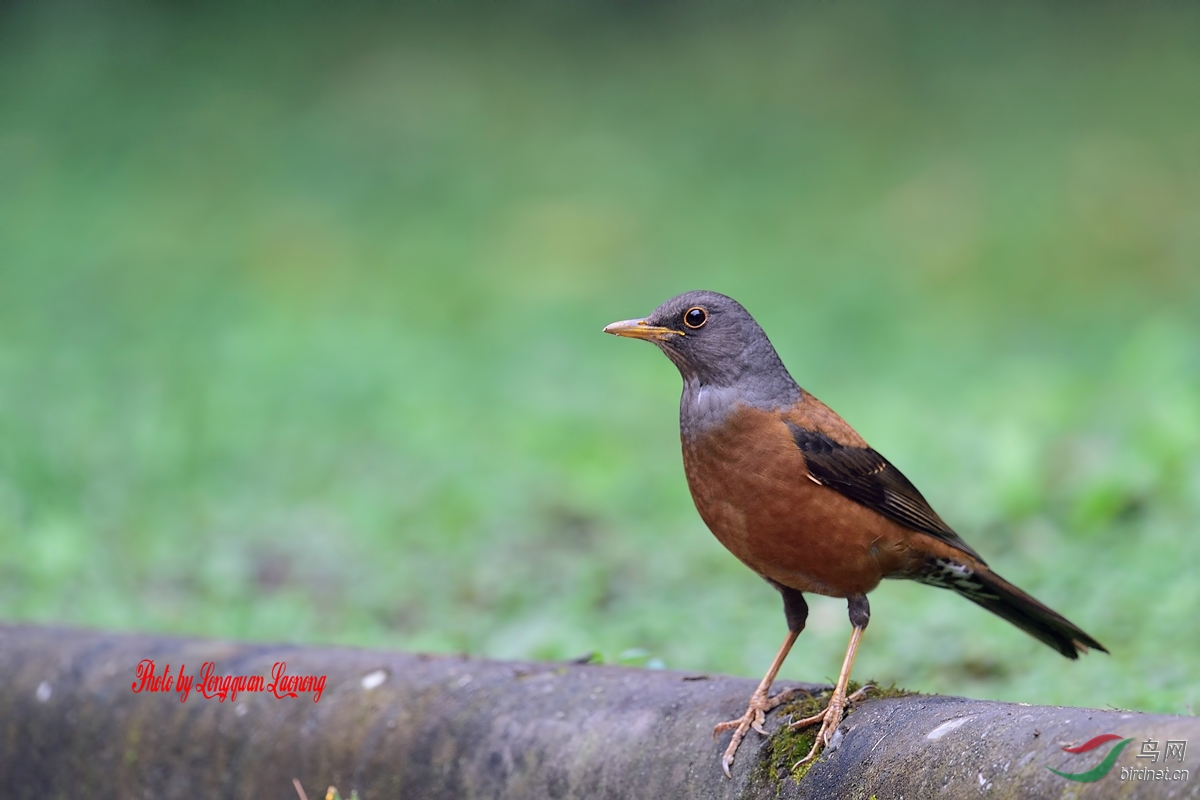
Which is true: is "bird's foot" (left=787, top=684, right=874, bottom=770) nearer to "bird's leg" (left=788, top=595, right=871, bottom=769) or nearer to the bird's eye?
"bird's leg" (left=788, top=595, right=871, bottom=769)

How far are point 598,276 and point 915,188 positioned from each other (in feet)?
12.9

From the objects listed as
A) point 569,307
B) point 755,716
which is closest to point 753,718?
point 755,716

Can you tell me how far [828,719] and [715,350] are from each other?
4.08ft

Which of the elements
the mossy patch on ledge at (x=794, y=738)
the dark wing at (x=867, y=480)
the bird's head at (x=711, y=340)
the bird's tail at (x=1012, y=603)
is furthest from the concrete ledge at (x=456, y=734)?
the bird's head at (x=711, y=340)

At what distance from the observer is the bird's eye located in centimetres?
395

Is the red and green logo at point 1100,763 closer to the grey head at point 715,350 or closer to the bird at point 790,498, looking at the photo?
the bird at point 790,498

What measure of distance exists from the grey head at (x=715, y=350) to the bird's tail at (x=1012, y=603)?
786mm

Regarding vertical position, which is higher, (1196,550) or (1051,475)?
(1051,475)

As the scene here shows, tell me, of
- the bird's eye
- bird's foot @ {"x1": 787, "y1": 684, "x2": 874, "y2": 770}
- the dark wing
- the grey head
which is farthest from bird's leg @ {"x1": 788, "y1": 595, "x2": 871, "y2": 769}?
the bird's eye

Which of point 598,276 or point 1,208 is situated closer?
point 598,276

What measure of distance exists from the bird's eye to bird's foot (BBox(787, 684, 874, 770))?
4.18 feet

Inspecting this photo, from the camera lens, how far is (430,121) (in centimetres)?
1595

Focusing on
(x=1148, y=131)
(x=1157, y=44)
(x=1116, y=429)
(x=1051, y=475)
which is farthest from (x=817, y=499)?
(x=1157, y=44)

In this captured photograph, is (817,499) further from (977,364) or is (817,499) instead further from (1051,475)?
(977,364)
